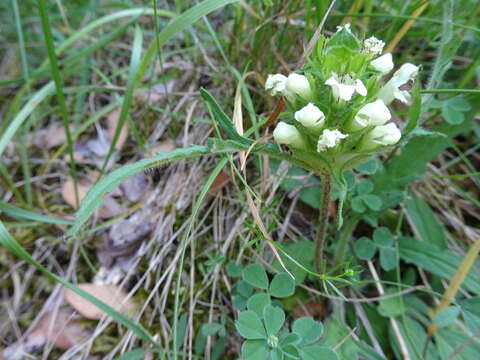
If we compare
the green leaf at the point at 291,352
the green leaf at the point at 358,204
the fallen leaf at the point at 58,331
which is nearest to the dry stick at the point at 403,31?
the green leaf at the point at 358,204

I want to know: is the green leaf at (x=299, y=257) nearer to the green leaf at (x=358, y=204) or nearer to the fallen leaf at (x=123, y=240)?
the green leaf at (x=358, y=204)

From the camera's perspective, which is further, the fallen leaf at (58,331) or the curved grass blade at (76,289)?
the fallen leaf at (58,331)

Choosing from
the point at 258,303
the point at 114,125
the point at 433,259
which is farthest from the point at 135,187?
the point at 433,259

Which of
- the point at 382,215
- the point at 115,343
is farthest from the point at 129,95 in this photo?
Answer: the point at 382,215

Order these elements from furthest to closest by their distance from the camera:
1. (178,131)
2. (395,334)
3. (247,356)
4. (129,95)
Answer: (178,131) < (129,95) < (395,334) < (247,356)

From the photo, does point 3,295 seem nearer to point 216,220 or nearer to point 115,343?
point 115,343

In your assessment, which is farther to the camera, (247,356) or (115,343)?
(115,343)

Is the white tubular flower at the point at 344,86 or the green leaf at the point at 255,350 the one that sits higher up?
the white tubular flower at the point at 344,86

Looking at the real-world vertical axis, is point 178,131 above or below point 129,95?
below

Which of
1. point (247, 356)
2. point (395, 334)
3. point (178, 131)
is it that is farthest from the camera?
point (178, 131)
